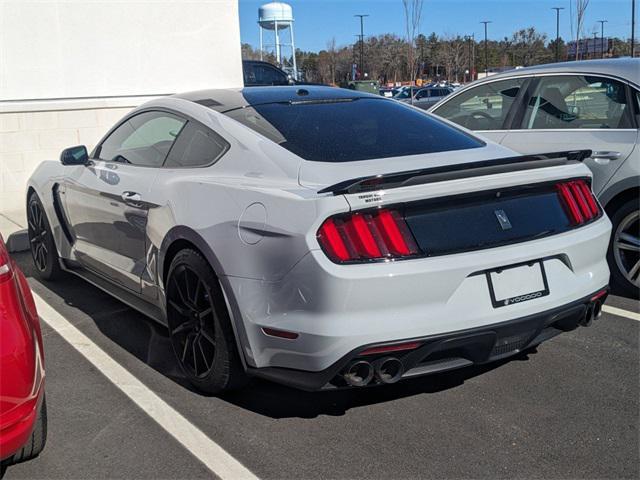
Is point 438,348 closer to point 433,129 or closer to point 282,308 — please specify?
point 282,308

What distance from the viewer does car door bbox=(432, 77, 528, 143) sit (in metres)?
5.80

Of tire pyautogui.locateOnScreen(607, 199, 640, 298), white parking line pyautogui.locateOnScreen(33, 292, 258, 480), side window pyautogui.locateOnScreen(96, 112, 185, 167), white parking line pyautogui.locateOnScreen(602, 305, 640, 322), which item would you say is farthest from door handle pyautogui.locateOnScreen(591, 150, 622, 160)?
white parking line pyautogui.locateOnScreen(33, 292, 258, 480)

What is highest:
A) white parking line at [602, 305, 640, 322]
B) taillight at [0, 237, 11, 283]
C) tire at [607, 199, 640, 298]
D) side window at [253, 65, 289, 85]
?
side window at [253, 65, 289, 85]

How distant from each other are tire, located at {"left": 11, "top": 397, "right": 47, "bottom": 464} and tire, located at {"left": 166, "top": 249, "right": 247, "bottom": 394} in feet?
2.58

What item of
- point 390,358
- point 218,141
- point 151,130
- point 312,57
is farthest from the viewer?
point 312,57

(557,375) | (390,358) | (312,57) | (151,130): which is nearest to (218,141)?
(151,130)

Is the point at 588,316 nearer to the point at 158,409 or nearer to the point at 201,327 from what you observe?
the point at 201,327

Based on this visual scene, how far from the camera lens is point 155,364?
13.4 ft

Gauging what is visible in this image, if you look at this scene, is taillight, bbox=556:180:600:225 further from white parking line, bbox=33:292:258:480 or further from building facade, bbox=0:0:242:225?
building facade, bbox=0:0:242:225

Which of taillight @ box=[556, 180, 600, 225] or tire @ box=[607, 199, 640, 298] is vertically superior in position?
taillight @ box=[556, 180, 600, 225]

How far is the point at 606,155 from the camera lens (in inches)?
196

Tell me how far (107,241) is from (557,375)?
279cm

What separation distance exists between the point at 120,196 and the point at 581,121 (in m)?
3.40

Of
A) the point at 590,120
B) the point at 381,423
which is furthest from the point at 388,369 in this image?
the point at 590,120
